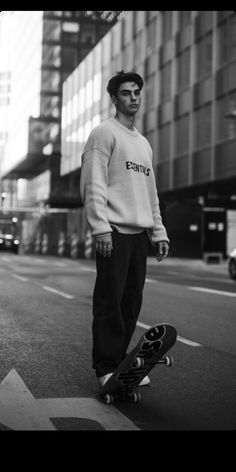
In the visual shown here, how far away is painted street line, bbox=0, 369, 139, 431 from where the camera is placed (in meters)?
3.86

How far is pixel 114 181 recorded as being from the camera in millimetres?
4508

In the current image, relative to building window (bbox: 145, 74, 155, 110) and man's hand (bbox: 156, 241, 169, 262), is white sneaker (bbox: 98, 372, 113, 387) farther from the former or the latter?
building window (bbox: 145, 74, 155, 110)

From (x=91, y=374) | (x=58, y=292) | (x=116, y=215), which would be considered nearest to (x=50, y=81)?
(x=58, y=292)

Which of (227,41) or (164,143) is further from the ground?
(227,41)

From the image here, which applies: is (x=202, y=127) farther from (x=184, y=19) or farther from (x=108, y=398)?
(x=108, y=398)

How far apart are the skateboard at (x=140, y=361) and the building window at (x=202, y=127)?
30531 millimetres

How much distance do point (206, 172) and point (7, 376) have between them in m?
29.9

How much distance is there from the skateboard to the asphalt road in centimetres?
8

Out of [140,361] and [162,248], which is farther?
[162,248]

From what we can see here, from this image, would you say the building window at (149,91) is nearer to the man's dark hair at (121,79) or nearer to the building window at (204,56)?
the building window at (204,56)

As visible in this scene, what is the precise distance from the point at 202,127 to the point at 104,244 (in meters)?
31.7

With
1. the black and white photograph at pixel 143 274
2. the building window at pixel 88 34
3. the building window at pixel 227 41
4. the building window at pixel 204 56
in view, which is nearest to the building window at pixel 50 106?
the building window at pixel 88 34
